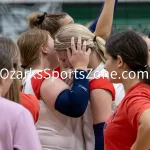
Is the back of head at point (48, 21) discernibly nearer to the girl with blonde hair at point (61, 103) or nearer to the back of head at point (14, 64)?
the girl with blonde hair at point (61, 103)

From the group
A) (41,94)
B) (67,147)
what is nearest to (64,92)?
(41,94)

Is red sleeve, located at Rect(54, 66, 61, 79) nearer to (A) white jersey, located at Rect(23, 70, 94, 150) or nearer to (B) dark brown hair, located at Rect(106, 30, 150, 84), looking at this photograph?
(A) white jersey, located at Rect(23, 70, 94, 150)

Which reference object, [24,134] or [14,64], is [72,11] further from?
[24,134]

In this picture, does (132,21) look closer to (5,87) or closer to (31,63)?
(31,63)

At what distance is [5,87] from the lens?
129 centimetres

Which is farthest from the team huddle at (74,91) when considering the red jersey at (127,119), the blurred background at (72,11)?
the blurred background at (72,11)

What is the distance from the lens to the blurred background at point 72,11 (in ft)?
15.5

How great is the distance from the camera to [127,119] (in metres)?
1.39

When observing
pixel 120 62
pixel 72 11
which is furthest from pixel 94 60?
pixel 72 11

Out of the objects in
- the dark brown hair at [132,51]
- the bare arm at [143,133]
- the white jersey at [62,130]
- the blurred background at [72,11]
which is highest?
the dark brown hair at [132,51]

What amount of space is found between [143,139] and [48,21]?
3.36 ft

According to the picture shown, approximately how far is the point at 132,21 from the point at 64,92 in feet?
10.6

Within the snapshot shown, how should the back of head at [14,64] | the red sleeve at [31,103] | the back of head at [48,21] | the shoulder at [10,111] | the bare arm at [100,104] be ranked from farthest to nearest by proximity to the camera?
the back of head at [48,21] → the bare arm at [100,104] → the red sleeve at [31,103] → the back of head at [14,64] → the shoulder at [10,111]

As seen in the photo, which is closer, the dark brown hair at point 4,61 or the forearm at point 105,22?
the dark brown hair at point 4,61
